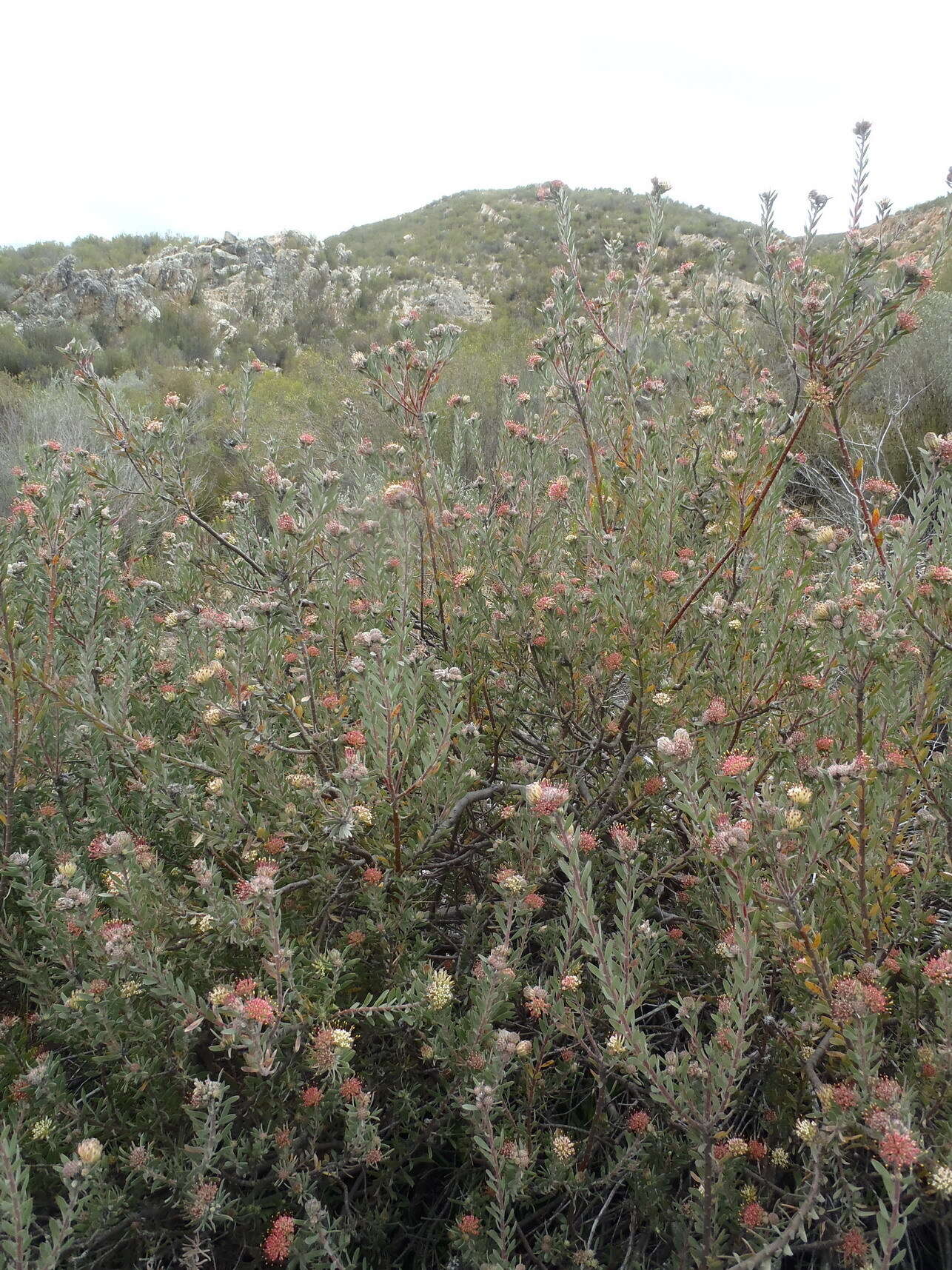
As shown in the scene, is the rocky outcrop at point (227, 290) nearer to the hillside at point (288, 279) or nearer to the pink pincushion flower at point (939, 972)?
the hillside at point (288, 279)

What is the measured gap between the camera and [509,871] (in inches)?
73.2

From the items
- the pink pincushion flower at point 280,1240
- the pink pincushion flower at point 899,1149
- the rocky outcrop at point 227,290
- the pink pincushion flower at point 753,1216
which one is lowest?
the pink pincushion flower at point 280,1240

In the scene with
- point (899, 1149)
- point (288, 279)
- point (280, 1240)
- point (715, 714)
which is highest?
point (288, 279)

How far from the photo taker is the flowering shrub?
1442 millimetres

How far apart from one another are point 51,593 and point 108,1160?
59.3 inches

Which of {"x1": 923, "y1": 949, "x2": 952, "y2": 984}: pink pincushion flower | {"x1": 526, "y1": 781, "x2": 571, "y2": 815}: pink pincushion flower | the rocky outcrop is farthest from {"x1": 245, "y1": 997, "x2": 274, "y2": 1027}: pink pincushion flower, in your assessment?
the rocky outcrop

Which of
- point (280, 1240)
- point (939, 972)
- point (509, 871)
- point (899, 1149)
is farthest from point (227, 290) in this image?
point (899, 1149)

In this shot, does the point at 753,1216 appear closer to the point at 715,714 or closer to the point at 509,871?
the point at 509,871

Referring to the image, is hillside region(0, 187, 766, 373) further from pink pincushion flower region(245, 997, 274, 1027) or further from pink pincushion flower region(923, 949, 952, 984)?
pink pincushion flower region(245, 997, 274, 1027)

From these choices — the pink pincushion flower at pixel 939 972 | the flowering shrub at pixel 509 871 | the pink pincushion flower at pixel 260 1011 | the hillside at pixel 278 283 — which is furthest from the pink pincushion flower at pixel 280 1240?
the hillside at pixel 278 283

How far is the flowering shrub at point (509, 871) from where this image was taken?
1442 mm

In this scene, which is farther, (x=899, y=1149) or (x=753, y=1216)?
(x=753, y=1216)

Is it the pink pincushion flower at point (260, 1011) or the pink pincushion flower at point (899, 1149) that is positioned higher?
the pink pincushion flower at point (260, 1011)

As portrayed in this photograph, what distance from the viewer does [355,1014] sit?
69.6 inches
